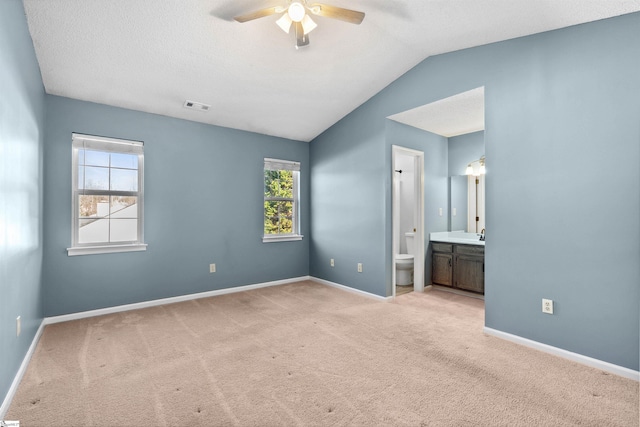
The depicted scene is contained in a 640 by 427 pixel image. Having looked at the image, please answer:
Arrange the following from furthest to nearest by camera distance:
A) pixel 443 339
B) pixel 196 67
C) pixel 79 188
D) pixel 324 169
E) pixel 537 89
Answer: pixel 324 169 < pixel 79 188 < pixel 196 67 < pixel 443 339 < pixel 537 89

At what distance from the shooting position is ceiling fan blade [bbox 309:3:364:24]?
2193mm

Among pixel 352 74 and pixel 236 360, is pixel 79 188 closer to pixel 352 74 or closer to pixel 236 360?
pixel 236 360

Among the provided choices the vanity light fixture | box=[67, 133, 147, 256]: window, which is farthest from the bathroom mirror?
box=[67, 133, 147, 256]: window

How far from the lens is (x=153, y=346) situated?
2.70 metres

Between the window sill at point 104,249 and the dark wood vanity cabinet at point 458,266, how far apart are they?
3968 mm

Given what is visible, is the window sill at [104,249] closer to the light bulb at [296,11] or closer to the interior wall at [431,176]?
the light bulb at [296,11]

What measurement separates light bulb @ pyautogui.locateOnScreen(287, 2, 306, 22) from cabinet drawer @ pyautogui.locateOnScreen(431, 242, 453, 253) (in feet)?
11.5

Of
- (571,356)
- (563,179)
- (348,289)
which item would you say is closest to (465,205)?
(348,289)

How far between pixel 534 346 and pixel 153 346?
328 centimetres

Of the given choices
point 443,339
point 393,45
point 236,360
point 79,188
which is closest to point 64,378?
point 236,360

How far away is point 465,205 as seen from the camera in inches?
193

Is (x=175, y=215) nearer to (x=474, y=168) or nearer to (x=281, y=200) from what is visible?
(x=281, y=200)

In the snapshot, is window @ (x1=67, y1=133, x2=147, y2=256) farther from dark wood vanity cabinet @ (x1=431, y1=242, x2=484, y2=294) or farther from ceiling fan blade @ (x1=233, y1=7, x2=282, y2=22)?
dark wood vanity cabinet @ (x1=431, y1=242, x2=484, y2=294)

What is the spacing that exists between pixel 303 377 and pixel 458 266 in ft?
9.82
